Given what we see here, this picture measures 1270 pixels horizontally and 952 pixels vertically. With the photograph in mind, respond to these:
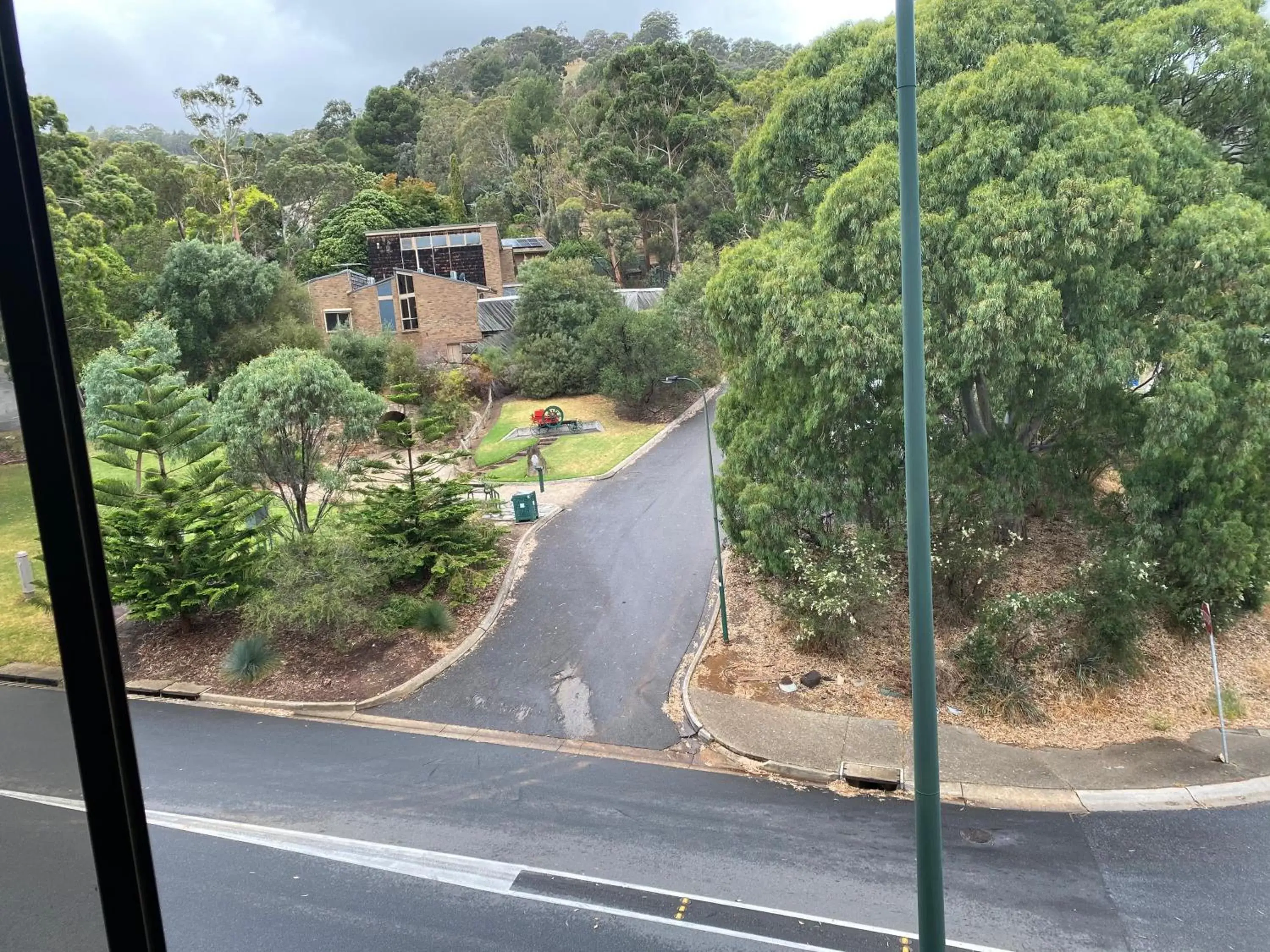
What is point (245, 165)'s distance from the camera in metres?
54.2

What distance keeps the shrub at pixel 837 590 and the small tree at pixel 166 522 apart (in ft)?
31.2

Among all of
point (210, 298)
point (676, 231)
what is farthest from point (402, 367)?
point (676, 231)

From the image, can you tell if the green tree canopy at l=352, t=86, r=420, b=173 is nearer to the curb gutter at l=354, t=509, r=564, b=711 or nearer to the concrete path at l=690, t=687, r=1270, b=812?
the curb gutter at l=354, t=509, r=564, b=711

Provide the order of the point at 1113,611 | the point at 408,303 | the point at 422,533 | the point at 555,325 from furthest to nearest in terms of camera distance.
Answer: the point at 408,303 → the point at 555,325 → the point at 422,533 → the point at 1113,611

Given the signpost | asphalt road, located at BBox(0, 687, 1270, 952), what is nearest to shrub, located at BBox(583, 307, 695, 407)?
asphalt road, located at BBox(0, 687, 1270, 952)

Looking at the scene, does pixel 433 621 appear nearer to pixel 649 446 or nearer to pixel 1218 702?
pixel 1218 702

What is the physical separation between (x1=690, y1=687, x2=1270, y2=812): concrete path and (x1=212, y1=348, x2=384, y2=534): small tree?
27.2 ft

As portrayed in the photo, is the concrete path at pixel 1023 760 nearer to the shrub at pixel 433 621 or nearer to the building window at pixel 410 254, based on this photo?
the shrub at pixel 433 621

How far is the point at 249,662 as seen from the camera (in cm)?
1394

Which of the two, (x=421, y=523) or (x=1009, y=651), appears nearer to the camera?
(x=1009, y=651)

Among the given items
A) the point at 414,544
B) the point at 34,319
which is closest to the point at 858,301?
the point at 414,544

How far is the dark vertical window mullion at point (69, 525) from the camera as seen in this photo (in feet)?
4.57

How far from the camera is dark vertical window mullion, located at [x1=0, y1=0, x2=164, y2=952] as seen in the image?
1.39 metres

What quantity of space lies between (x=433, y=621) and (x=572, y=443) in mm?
15016
